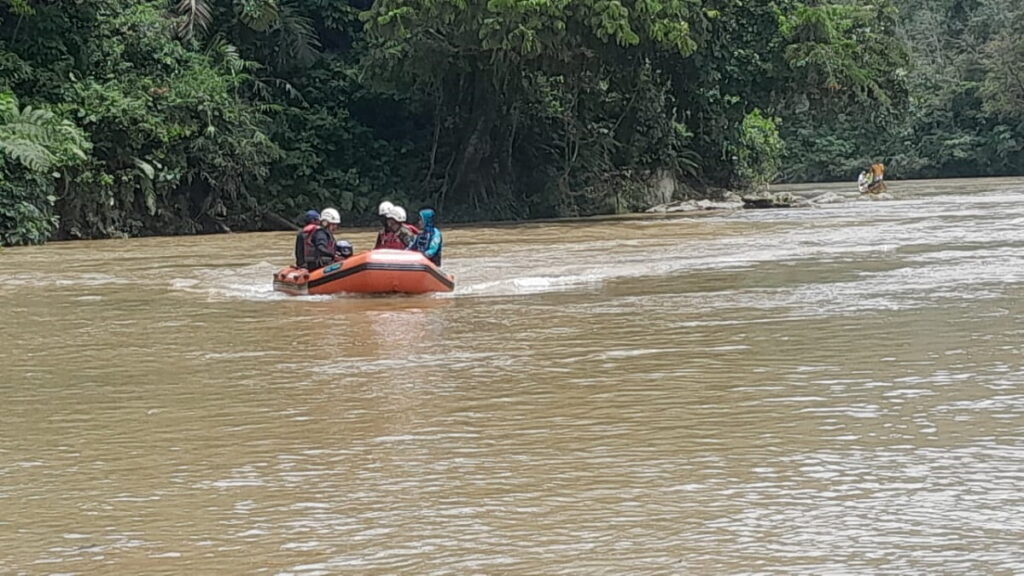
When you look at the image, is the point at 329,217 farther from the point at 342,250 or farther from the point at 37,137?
the point at 37,137

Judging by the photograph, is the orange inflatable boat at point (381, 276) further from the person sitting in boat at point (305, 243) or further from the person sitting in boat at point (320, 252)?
the person sitting in boat at point (305, 243)

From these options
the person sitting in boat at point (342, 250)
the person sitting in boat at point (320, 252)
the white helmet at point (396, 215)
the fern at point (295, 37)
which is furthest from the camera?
the fern at point (295, 37)

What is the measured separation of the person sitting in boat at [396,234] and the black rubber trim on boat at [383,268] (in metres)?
1.34

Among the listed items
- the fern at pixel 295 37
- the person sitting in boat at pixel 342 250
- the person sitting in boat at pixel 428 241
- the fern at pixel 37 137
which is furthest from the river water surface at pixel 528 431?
the fern at pixel 295 37

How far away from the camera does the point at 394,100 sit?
Answer: 3628 cm

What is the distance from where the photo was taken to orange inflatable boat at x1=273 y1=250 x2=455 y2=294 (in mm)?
15016

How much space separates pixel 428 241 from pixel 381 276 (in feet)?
5.24

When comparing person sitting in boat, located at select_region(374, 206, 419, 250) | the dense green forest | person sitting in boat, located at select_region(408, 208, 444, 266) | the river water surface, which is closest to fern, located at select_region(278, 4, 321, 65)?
the dense green forest

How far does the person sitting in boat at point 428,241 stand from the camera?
16484mm

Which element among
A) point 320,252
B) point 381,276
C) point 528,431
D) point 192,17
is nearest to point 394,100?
point 192,17

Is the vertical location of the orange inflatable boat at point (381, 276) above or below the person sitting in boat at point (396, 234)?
below

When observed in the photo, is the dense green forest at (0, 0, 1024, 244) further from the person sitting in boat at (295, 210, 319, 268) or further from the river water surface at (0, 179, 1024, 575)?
the river water surface at (0, 179, 1024, 575)

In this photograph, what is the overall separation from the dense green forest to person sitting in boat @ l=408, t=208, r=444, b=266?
37.4 feet

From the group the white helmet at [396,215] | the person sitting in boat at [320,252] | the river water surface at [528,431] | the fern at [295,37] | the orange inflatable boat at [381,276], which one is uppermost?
the fern at [295,37]
